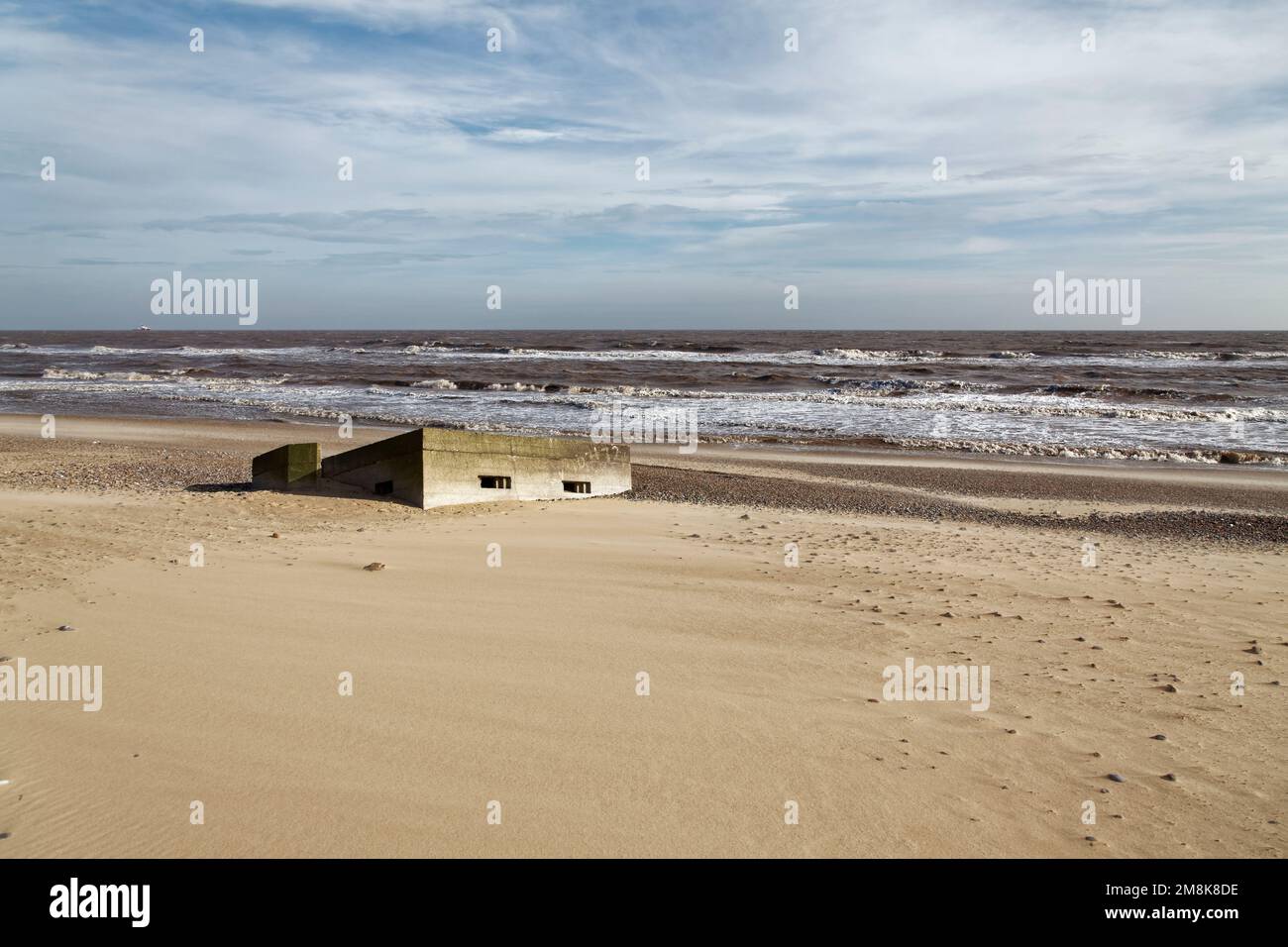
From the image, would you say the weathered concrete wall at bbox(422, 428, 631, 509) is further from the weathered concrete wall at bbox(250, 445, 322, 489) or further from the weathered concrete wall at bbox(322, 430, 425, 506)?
the weathered concrete wall at bbox(250, 445, 322, 489)

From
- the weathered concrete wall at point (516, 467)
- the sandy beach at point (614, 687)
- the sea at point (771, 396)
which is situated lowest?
the sandy beach at point (614, 687)

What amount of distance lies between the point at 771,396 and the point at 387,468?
25.0 meters

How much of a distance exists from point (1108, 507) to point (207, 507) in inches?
440

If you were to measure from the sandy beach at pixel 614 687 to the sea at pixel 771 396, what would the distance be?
43.3ft

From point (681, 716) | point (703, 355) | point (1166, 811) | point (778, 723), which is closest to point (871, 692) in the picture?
point (778, 723)

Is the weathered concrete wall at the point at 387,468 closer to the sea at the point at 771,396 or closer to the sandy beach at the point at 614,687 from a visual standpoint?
the sandy beach at the point at 614,687

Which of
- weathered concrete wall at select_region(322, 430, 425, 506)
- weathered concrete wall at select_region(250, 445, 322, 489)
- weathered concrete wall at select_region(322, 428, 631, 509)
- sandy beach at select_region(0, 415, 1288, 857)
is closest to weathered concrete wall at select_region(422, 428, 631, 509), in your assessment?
weathered concrete wall at select_region(322, 428, 631, 509)

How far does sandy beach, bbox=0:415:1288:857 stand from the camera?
3555 millimetres

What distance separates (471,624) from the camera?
19.0ft

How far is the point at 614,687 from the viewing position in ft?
15.8

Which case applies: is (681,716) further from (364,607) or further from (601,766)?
(364,607)

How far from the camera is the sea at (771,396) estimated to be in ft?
73.8

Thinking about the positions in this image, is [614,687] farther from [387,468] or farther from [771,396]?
[771,396]

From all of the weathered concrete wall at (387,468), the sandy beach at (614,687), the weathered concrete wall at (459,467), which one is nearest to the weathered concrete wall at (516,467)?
the weathered concrete wall at (459,467)
